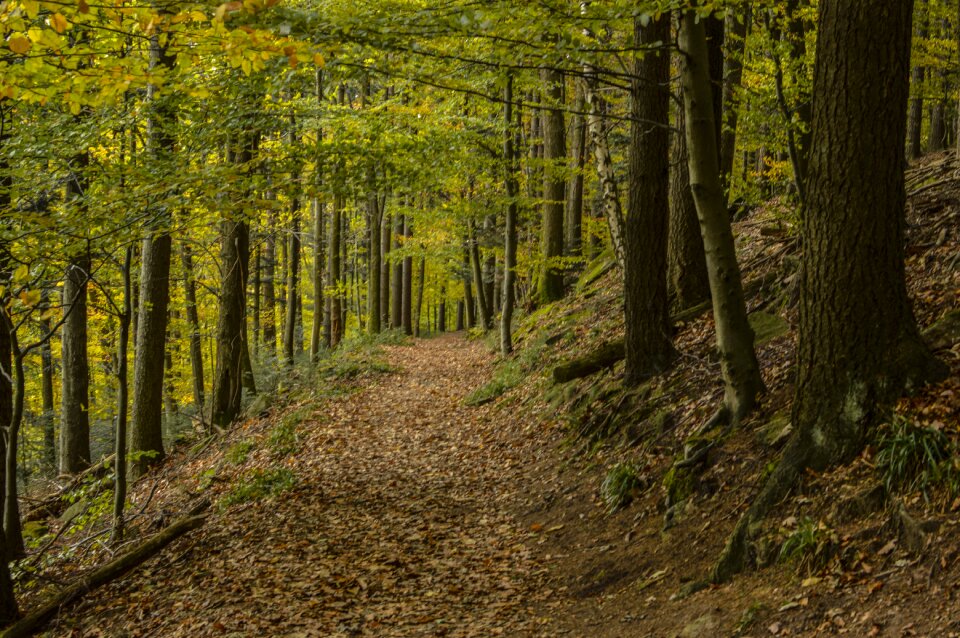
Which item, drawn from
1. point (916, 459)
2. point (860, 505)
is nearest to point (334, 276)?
point (860, 505)

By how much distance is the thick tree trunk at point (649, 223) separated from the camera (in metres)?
8.74

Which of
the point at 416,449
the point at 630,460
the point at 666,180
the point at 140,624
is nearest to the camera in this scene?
the point at 140,624

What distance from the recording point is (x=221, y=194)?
24.6 ft

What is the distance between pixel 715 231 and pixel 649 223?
7.71 feet

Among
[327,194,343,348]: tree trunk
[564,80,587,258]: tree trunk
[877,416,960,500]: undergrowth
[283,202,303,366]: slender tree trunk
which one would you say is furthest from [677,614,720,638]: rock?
[327,194,343,348]: tree trunk

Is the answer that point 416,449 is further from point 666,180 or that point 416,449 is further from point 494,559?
point 666,180

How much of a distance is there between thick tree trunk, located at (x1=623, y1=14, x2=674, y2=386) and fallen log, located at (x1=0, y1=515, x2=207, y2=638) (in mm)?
5738

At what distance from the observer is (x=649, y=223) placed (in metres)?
8.98

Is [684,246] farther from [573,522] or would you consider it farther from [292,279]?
[292,279]

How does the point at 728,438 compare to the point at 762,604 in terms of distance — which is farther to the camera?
the point at 728,438

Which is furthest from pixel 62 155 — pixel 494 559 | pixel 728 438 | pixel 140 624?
pixel 728 438

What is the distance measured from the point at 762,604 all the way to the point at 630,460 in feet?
11.0

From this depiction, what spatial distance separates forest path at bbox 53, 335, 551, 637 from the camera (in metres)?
5.98

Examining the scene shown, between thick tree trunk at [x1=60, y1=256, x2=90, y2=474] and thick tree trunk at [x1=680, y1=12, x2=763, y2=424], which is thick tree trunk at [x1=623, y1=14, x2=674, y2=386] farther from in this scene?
thick tree trunk at [x1=60, y1=256, x2=90, y2=474]
